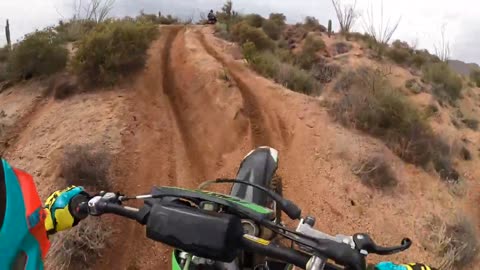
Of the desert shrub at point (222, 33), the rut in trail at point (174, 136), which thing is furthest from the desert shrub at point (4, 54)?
the desert shrub at point (222, 33)

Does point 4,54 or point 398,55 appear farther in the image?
point 398,55

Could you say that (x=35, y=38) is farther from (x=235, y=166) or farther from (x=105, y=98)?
(x=235, y=166)

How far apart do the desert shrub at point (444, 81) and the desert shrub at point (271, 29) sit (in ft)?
25.5

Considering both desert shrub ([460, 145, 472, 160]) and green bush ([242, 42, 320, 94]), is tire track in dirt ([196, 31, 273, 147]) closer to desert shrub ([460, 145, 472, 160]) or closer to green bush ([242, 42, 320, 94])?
green bush ([242, 42, 320, 94])

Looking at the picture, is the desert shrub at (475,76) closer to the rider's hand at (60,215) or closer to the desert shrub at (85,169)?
the desert shrub at (85,169)

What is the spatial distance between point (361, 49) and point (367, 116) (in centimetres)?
1388

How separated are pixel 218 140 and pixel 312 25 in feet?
69.8

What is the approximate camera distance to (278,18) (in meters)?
28.3

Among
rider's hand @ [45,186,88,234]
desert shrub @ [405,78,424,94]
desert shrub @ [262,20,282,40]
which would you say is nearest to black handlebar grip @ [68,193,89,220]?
rider's hand @ [45,186,88,234]

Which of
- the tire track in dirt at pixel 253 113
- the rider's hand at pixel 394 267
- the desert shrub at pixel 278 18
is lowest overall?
the tire track in dirt at pixel 253 113

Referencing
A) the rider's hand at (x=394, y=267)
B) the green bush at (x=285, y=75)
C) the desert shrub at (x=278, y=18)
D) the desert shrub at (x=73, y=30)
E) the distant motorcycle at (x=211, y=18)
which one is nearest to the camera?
the rider's hand at (x=394, y=267)

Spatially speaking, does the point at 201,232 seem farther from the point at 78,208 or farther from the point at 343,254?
the point at 78,208

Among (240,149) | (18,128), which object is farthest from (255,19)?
(18,128)

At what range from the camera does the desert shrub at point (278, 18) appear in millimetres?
27691
